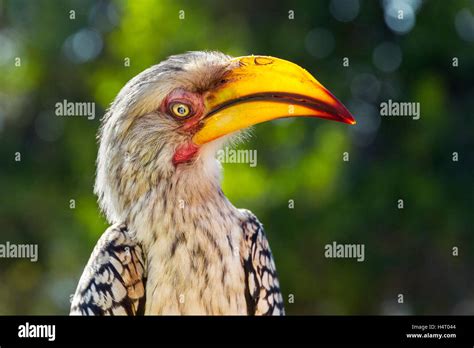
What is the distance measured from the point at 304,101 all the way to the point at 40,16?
19.1 ft

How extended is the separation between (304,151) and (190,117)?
4110mm

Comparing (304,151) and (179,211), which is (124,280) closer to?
(179,211)

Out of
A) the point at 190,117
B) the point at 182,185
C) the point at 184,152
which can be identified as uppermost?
the point at 190,117

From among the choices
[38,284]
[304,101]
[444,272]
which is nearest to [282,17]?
[444,272]

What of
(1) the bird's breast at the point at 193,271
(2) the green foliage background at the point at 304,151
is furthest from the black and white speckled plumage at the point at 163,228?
(2) the green foliage background at the point at 304,151

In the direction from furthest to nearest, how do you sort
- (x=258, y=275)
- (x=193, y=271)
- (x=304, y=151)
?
(x=304, y=151), (x=258, y=275), (x=193, y=271)

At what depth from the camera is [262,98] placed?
3.06 meters

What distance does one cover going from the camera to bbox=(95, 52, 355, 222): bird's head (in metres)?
3.05

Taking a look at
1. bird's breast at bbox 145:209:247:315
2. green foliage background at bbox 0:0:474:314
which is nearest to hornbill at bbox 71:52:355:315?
bird's breast at bbox 145:209:247:315

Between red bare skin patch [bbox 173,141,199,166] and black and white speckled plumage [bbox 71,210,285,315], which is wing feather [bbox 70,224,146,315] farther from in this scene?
red bare skin patch [bbox 173,141,199,166]

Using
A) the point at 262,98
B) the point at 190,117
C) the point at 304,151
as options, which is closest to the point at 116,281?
the point at 190,117

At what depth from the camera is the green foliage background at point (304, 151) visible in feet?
23.6

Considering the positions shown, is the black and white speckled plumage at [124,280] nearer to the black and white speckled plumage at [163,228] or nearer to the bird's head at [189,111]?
the black and white speckled plumage at [163,228]
